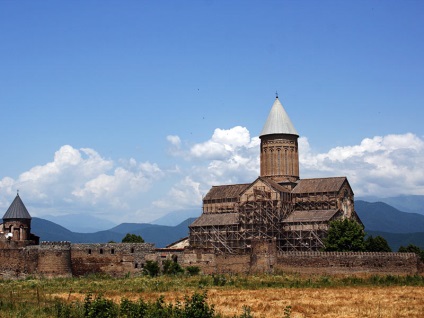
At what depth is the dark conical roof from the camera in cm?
5219

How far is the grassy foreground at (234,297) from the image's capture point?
24689mm

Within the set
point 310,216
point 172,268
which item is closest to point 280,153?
point 310,216

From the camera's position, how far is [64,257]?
50750 millimetres

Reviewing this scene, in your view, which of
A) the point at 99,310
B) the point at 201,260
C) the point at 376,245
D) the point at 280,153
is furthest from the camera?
the point at 280,153

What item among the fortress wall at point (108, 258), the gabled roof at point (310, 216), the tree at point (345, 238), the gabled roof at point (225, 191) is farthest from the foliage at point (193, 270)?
the gabled roof at point (225, 191)

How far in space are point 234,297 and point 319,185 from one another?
3303 cm

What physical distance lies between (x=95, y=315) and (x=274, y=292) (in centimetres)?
1389

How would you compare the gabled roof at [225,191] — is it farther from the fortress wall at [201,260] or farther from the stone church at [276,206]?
the fortress wall at [201,260]

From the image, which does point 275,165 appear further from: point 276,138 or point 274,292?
point 274,292

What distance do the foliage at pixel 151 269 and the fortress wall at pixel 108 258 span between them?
1.84 m

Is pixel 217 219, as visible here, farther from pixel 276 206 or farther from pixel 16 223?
pixel 16 223

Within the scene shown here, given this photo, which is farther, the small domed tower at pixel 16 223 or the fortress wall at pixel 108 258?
the small domed tower at pixel 16 223

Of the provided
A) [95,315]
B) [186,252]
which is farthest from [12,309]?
[186,252]

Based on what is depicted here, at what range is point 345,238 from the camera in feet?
171
